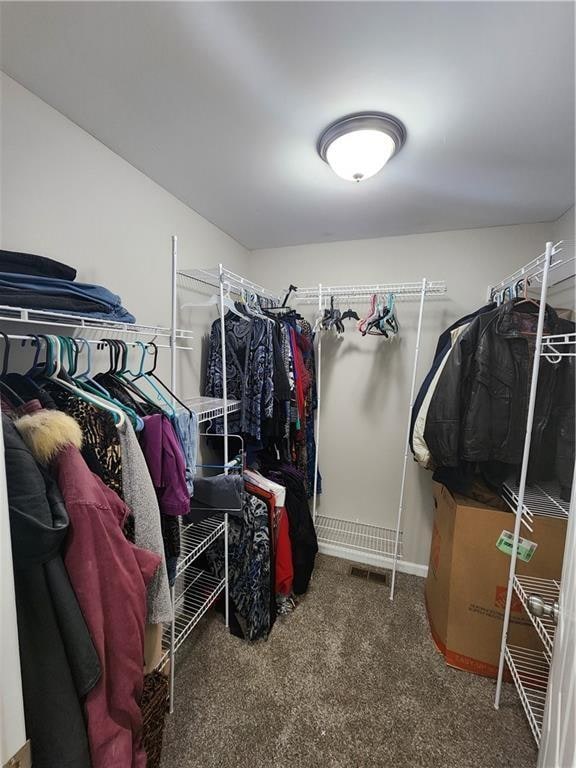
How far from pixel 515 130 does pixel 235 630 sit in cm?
261

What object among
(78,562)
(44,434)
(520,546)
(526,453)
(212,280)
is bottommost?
(520,546)

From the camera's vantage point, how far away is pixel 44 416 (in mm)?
762

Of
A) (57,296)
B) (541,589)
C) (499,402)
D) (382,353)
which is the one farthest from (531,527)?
(57,296)

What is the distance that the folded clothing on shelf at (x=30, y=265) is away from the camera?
2.91 ft

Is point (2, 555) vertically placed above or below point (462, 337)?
below

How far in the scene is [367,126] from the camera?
3.76 ft

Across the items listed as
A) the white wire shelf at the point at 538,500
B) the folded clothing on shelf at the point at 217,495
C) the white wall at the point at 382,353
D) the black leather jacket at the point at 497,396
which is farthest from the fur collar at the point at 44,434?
the white wall at the point at 382,353

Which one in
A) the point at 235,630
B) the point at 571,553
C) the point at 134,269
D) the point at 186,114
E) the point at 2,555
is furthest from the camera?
the point at 235,630

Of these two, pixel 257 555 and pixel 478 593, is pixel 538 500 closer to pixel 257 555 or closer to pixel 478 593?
pixel 478 593

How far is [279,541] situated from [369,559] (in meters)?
0.87

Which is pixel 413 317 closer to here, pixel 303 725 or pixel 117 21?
pixel 117 21

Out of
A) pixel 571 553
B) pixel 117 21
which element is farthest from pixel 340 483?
pixel 117 21

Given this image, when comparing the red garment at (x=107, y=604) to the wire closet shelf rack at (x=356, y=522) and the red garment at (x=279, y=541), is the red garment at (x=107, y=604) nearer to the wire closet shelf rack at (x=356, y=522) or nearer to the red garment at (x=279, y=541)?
the red garment at (x=279, y=541)

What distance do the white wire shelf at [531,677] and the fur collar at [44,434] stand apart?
1896mm
